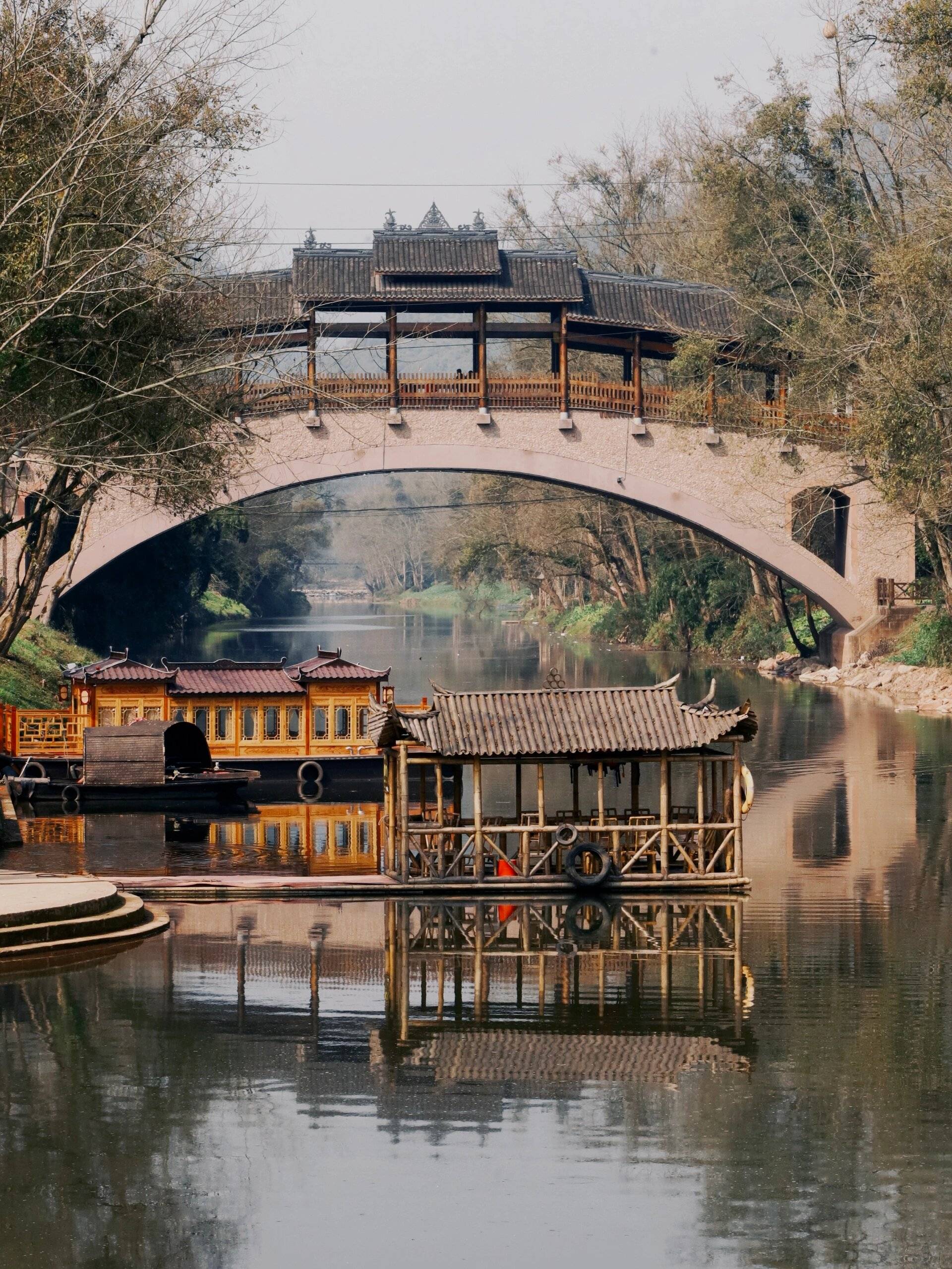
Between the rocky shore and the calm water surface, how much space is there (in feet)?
83.9

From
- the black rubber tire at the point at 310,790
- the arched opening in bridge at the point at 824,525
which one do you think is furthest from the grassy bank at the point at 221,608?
the black rubber tire at the point at 310,790

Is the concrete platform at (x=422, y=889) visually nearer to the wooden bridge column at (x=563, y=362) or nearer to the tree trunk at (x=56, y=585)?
the tree trunk at (x=56, y=585)

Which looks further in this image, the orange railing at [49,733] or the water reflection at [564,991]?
the orange railing at [49,733]

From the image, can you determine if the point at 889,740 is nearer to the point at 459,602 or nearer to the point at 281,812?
the point at 281,812

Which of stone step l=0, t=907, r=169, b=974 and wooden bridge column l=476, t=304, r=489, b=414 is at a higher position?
wooden bridge column l=476, t=304, r=489, b=414

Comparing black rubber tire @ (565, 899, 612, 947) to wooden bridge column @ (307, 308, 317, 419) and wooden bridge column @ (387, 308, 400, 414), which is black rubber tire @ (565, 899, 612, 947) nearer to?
wooden bridge column @ (307, 308, 317, 419)

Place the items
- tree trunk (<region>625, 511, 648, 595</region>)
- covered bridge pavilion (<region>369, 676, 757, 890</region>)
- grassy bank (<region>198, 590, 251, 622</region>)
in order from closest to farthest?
covered bridge pavilion (<region>369, 676, 757, 890</region>) → tree trunk (<region>625, 511, 648, 595</region>) → grassy bank (<region>198, 590, 251, 622</region>)

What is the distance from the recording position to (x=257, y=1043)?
17078 millimetres

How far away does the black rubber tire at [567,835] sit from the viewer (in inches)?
965

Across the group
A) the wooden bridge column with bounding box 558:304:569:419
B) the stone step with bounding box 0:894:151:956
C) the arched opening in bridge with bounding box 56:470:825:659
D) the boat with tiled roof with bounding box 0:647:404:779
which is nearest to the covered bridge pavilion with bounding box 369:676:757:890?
the stone step with bounding box 0:894:151:956

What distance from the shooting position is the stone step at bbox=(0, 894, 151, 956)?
20.3 m

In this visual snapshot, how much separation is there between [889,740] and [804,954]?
76.0 feet

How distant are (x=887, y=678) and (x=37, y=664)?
25.1 m

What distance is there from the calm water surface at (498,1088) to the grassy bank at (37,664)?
1684 cm
